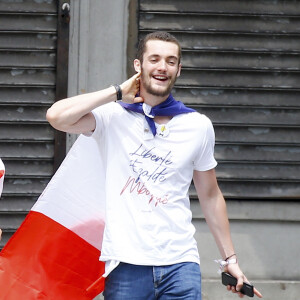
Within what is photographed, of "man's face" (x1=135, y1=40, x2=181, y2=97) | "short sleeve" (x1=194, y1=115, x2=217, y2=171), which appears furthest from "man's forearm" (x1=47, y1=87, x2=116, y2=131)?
"short sleeve" (x1=194, y1=115, x2=217, y2=171)

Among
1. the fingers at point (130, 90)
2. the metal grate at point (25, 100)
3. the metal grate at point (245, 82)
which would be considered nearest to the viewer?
the fingers at point (130, 90)

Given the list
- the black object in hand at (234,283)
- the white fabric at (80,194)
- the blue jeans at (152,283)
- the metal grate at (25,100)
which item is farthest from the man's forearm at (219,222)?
the metal grate at (25,100)

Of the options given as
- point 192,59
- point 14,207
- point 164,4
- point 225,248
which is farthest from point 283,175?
point 225,248

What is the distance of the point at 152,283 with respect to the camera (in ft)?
14.5

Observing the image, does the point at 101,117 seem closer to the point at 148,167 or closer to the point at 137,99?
the point at 137,99

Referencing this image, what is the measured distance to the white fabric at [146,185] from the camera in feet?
14.5

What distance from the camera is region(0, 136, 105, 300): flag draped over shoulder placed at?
187 inches

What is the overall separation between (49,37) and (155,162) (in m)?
3.03

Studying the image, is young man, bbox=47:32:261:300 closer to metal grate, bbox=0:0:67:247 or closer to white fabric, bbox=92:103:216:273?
white fabric, bbox=92:103:216:273

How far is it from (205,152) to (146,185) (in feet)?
1.34

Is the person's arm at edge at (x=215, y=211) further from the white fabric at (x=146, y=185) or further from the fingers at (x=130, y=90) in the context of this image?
the fingers at (x=130, y=90)

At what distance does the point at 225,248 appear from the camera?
474 centimetres

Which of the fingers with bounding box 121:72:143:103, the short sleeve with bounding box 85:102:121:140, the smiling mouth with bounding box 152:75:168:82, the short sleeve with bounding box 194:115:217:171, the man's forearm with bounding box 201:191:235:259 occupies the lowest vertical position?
the man's forearm with bounding box 201:191:235:259

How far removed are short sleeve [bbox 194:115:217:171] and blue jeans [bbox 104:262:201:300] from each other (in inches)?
20.3
